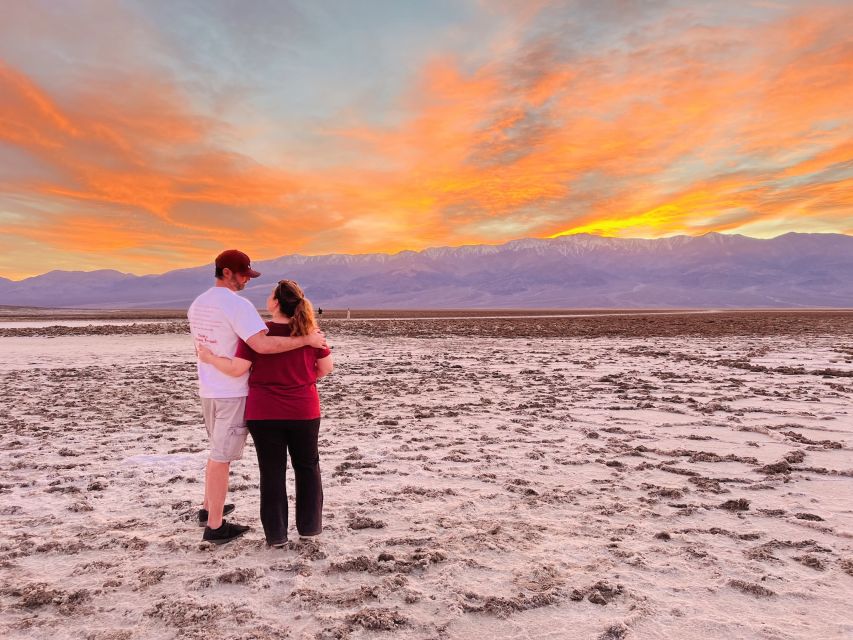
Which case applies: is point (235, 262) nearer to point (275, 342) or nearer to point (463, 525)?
point (275, 342)

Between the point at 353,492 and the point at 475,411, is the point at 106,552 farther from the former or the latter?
the point at 475,411

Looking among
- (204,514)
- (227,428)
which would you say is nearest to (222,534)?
(204,514)

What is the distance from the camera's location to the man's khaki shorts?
412 centimetres

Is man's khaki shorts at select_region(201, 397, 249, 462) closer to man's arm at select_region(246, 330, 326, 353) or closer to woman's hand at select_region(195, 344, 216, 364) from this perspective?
woman's hand at select_region(195, 344, 216, 364)

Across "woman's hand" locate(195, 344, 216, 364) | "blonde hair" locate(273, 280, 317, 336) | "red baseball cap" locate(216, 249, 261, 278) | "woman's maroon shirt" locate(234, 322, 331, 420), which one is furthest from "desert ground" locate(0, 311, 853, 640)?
"red baseball cap" locate(216, 249, 261, 278)

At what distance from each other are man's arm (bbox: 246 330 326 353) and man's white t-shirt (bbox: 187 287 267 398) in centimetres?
6

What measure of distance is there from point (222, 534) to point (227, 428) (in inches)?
38.0

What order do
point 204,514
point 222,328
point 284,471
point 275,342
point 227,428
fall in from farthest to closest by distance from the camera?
point 204,514 < point 284,471 < point 227,428 < point 222,328 < point 275,342

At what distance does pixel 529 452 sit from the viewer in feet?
23.0

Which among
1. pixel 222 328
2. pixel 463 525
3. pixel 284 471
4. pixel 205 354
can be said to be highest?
pixel 222 328

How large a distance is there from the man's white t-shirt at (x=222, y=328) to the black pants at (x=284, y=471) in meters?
0.35

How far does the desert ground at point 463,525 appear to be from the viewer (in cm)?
334

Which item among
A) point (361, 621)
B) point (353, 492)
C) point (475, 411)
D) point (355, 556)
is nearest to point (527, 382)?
point (475, 411)

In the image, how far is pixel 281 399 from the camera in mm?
4039
